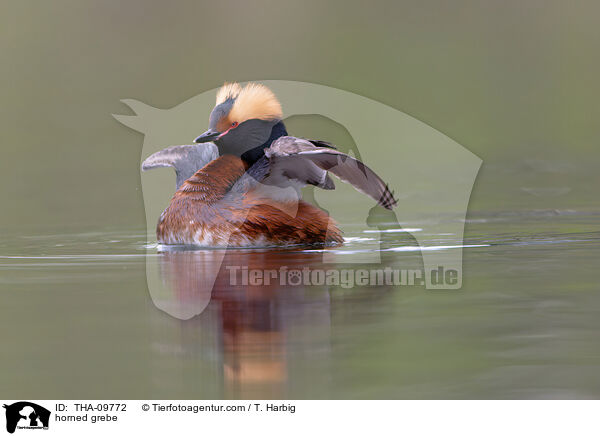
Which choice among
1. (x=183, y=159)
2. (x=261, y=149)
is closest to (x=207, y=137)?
(x=261, y=149)

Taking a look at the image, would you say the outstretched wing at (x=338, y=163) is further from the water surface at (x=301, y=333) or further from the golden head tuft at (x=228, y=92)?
the golden head tuft at (x=228, y=92)

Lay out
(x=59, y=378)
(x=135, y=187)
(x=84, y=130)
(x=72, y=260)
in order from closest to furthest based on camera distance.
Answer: (x=59, y=378), (x=72, y=260), (x=135, y=187), (x=84, y=130)

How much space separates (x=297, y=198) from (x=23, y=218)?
2.91 m

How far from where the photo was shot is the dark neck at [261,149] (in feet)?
21.9

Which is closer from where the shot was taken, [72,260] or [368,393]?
[368,393]

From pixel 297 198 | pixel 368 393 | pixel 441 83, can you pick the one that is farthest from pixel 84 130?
pixel 368 393

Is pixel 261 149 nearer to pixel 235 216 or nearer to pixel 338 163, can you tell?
pixel 235 216

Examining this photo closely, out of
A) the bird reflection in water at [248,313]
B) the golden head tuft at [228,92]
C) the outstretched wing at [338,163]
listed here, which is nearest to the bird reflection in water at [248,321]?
the bird reflection in water at [248,313]

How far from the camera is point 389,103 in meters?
14.1

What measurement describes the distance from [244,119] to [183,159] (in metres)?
0.85

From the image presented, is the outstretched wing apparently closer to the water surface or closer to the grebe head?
the water surface

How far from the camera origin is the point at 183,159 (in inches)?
286

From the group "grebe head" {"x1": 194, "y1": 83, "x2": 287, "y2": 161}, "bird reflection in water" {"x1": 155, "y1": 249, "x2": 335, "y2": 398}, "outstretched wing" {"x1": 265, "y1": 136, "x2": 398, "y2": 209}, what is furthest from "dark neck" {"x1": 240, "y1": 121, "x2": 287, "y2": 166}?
"bird reflection in water" {"x1": 155, "y1": 249, "x2": 335, "y2": 398}
